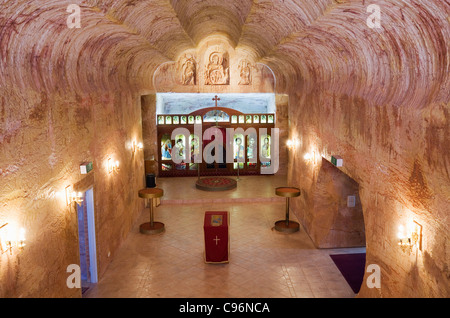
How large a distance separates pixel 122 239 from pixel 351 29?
766 centimetres

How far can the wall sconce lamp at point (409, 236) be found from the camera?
519cm

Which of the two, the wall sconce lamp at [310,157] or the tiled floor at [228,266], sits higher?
the wall sconce lamp at [310,157]

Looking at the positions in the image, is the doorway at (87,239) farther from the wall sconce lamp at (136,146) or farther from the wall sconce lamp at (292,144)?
the wall sconce lamp at (292,144)

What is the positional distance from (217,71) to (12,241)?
1269 centimetres

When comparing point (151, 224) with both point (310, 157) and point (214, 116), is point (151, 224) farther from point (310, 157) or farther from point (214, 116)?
point (214, 116)

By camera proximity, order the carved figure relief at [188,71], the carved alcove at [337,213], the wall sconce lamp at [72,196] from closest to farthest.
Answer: the wall sconce lamp at [72,196], the carved alcove at [337,213], the carved figure relief at [188,71]

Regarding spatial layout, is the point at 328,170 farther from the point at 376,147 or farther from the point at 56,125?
the point at 56,125

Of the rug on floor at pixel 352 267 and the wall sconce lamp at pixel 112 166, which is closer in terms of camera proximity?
the rug on floor at pixel 352 267

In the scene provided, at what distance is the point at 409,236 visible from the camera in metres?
5.46

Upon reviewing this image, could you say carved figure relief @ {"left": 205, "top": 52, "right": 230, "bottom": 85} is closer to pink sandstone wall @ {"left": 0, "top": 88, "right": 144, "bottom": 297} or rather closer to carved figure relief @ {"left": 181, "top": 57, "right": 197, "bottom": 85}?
carved figure relief @ {"left": 181, "top": 57, "right": 197, "bottom": 85}

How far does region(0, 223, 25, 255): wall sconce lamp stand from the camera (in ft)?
15.8

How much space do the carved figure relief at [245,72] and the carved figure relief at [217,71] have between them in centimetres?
55

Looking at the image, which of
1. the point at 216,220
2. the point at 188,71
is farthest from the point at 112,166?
the point at 188,71

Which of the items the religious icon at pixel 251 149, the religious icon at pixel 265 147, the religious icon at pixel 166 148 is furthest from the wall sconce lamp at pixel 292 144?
the religious icon at pixel 166 148
